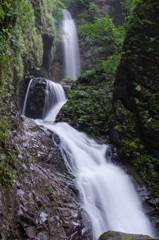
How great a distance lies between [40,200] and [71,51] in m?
17.9

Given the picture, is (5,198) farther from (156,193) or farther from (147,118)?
(147,118)

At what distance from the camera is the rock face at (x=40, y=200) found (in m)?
2.33

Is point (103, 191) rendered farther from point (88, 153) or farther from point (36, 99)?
Result: point (36, 99)

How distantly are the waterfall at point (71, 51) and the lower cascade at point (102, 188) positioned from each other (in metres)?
12.7

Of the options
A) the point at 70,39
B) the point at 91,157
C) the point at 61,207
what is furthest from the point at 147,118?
the point at 70,39

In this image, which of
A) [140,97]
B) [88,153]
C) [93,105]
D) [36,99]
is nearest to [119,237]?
[88,153]

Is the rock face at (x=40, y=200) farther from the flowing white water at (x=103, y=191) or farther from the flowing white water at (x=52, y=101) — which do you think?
the flowing white water at (x=52, y=101)

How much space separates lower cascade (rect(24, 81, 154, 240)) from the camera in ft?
12.5

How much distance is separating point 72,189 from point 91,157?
5.34 ft

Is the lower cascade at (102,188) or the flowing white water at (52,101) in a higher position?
the flowing white water at (52,101)

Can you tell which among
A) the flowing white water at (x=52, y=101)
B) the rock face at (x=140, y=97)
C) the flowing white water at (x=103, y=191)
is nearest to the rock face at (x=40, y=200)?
the flowing white water at (x=103, y=191)

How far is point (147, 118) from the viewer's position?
5492mm

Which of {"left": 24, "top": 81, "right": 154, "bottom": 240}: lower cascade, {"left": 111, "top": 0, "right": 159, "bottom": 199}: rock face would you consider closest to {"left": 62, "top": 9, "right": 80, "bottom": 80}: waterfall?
{"left": 111, "top": 0, "right": 159, "bottom": 199}: rock face

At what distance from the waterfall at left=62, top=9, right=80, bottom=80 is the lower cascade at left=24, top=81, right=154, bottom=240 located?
41.7 feet
